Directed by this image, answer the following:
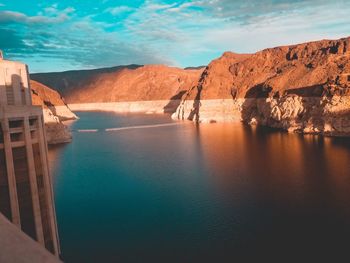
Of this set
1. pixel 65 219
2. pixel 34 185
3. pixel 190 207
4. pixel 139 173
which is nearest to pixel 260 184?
pixel 190 207

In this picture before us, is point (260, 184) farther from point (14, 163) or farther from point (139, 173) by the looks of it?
point (14, 163)

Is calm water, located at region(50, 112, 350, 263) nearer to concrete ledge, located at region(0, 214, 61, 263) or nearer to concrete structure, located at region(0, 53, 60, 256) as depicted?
concrete structure, located at region(0, 53, 60, 256)

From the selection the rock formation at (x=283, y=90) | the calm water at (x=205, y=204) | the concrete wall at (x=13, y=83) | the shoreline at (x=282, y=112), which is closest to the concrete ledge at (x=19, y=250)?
the concrete wall at (x=13, y=83)

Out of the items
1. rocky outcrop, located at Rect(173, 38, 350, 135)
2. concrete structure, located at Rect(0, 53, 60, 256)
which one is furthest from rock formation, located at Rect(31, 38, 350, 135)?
concrete structure, located at Rect(0, 53, 60, 256)

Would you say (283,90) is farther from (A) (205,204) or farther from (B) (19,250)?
(B) (19,250)

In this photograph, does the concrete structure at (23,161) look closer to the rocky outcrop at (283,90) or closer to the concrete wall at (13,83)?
the concrete wall at (13,83)

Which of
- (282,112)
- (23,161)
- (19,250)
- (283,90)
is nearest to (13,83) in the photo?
(23,161)
